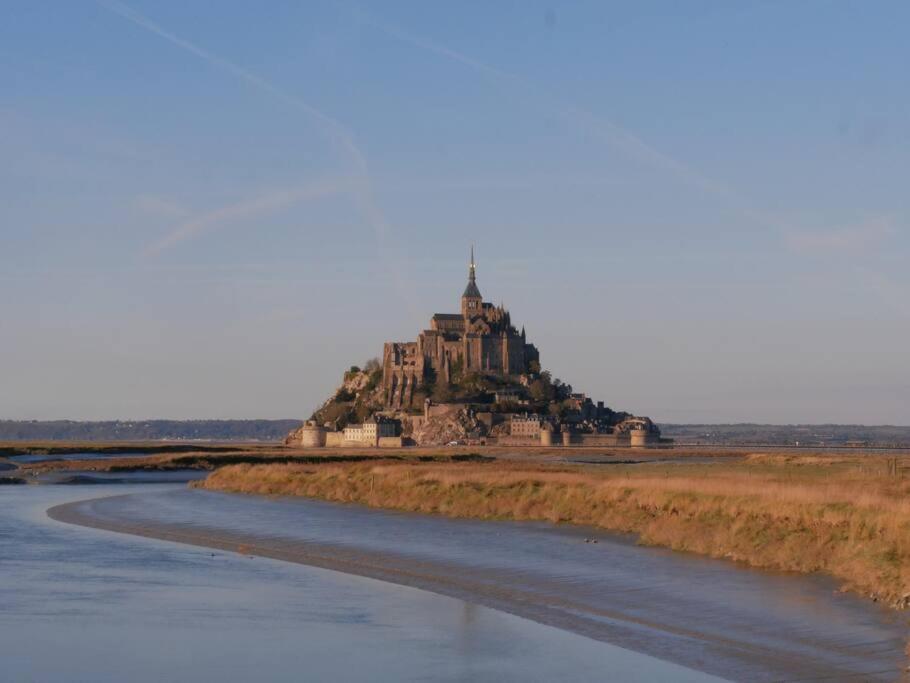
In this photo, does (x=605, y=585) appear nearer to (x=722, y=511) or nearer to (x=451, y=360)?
(x=722, y=511)

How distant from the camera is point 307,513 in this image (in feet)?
142

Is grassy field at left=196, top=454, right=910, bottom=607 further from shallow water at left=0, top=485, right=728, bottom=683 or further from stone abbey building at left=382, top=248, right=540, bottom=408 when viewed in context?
stone abbey building at left=382, top=248, right=540, bottom=408

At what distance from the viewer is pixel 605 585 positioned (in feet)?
76.7

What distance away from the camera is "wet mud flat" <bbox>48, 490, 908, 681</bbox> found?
16.8 metres

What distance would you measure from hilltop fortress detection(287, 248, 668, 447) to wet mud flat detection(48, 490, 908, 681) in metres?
136

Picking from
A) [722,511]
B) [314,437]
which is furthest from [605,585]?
[314,437]

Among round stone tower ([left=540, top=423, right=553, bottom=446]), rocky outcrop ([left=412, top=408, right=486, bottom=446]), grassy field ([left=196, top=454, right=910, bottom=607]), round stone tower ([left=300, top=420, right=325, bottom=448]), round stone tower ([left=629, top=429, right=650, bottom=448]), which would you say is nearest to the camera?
grassy field ([left=196, top=454, right=910, bottom=607])

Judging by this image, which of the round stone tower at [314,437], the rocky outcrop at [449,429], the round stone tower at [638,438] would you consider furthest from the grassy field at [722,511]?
the round stone tower at [314,437]

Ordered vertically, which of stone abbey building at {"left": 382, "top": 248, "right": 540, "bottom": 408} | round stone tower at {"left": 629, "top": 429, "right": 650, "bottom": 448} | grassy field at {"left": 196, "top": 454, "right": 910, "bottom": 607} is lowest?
grassy field at {"left": 196, "top": 454, "right": 910, "bottom": 607}

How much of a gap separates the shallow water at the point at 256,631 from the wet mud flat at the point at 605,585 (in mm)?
842

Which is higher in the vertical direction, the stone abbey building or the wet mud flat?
the stone abbey building

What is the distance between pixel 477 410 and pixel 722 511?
6105 inches

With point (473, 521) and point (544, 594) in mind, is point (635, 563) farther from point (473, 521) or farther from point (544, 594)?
point (473, 521)

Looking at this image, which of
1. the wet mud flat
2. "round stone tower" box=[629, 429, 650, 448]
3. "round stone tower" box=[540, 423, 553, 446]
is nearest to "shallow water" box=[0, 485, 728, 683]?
the wet mud flat
